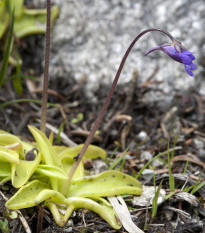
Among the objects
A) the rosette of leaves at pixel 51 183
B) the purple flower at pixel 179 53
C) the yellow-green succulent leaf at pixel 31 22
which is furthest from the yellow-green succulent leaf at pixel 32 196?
the yellow-green succulent leaf at pixel 31 22

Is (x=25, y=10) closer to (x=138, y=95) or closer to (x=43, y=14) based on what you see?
(x=43, y=14)

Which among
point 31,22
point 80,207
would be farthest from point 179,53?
point 31,22

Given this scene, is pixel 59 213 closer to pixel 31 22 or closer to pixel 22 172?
→ pixel 22 172

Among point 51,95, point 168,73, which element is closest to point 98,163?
point 51,95

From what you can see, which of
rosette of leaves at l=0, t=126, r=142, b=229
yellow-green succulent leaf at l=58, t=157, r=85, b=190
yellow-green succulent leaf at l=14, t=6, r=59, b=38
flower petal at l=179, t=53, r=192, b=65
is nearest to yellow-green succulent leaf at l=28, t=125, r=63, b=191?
rosette of leaves at l=0, t=126, r=142, b=229

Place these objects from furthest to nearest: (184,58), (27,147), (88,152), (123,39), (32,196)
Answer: (123,39), (88,152), (27,147), (32,196), (184,58)
